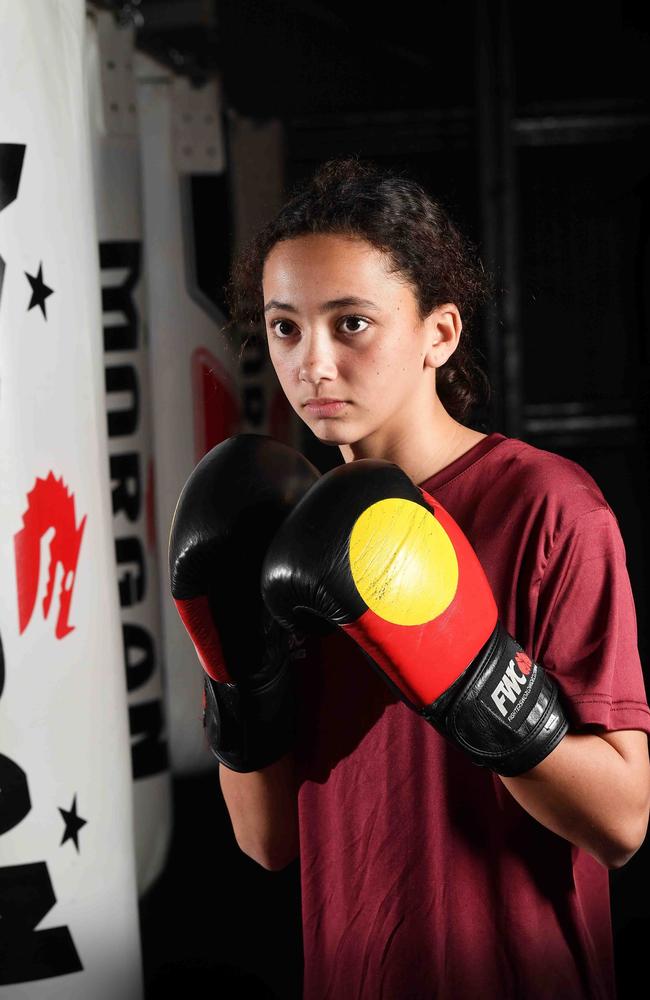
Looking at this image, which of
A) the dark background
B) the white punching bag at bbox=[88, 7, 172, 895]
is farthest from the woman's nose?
the dark background

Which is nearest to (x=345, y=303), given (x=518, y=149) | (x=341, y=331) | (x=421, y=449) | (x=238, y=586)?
(x=341, y=331)

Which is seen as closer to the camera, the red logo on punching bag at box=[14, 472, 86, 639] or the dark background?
the red logo on punching bag at box=[14, 472, 86, 639]

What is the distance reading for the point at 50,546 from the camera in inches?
64.8

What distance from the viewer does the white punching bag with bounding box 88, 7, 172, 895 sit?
89.0 inches

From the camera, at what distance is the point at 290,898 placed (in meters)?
2.48

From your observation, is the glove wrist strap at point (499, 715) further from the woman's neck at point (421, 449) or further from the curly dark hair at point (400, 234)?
the curly dark hair at point (400, 234)

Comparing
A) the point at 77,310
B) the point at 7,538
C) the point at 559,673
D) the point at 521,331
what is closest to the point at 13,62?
the point at 77,310

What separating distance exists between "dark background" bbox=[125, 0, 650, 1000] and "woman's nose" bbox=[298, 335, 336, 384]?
1884mm

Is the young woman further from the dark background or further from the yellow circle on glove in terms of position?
the dark background

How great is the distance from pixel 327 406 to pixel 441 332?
0.48 feet

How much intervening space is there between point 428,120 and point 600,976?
2426mm

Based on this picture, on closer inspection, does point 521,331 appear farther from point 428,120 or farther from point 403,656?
point 403,656

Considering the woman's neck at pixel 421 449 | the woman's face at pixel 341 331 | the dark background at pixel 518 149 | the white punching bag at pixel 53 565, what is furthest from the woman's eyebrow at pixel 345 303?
the dark background at pixel 518 149

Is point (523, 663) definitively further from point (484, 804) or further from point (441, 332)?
point (441, 332)
